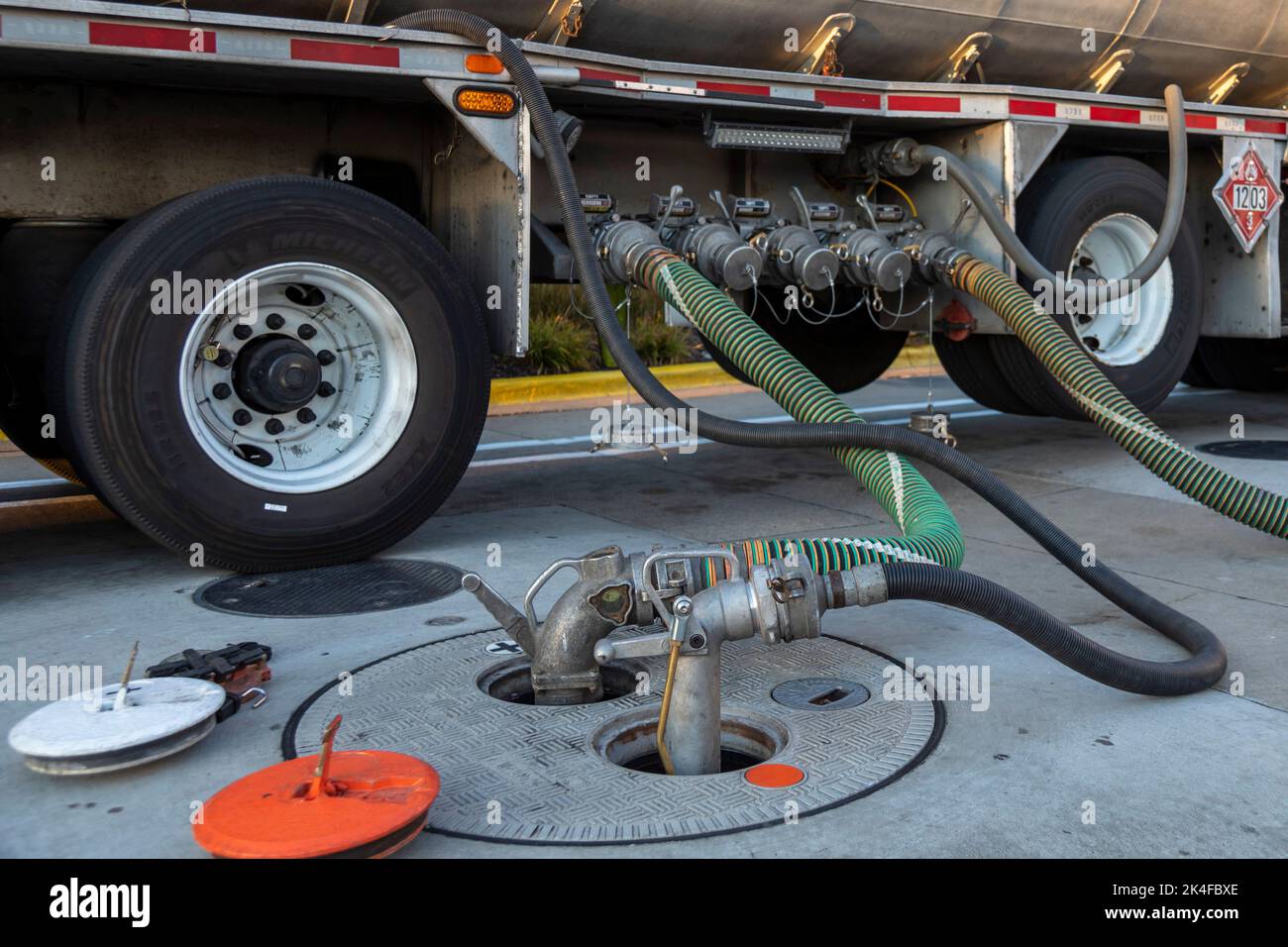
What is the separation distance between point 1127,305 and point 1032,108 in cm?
121

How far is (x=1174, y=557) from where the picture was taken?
14.0 ft

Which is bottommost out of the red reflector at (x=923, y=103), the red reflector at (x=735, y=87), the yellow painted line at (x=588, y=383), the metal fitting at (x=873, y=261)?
the yellow painted line at (x=588, y=383)

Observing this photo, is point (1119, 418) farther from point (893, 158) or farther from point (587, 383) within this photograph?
point (587, 383)

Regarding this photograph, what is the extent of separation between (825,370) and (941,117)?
6.24 ft

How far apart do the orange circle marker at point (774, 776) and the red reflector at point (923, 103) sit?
12.3 ft

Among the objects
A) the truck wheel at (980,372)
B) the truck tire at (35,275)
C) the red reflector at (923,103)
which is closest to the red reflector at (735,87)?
the red reflector at (923,103)

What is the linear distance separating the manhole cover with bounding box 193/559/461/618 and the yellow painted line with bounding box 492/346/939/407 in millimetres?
4750

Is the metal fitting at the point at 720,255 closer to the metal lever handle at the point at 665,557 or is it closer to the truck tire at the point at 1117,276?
the truck tire at the point at 1117,276

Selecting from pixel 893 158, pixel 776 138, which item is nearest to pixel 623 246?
pixel 776 138

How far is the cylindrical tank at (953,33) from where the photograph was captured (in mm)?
4562

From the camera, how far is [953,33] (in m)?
5.35

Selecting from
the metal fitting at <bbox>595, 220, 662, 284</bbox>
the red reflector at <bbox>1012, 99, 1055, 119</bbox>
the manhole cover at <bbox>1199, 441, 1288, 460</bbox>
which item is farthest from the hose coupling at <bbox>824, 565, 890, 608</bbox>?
the manhole cover at <bbox>1199, 441, 1288, 460</bbox>

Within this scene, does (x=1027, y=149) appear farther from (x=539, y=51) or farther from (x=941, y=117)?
(x=539, y=51)
